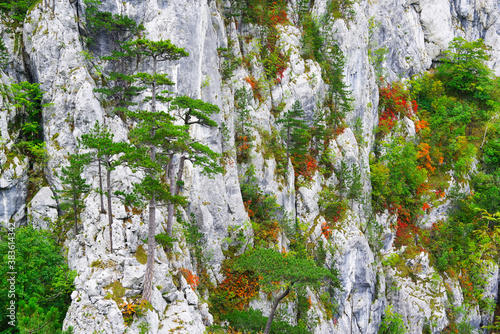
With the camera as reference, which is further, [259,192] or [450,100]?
[450,100]

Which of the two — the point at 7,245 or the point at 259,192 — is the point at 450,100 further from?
the point at 7,245

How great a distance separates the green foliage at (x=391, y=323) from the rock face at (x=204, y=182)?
1.93 feet

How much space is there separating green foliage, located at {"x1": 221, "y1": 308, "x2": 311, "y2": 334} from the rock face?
200 centimetres

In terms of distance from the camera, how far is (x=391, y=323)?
27.5 m

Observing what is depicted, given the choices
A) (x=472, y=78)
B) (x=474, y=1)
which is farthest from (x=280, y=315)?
(x=474, y=1)

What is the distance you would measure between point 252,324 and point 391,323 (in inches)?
722

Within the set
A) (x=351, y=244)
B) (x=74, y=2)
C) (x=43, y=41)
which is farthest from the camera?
(x=351, y=244)

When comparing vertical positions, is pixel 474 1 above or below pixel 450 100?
above

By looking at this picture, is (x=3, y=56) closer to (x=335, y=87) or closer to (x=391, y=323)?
(x=335, y=87)

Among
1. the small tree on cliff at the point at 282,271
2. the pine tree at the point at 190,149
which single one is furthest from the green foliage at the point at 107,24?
the small tree on cliff at the point at 282,271

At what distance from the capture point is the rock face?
1383cm

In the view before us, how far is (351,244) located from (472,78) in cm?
3365

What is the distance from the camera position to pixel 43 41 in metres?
19.7

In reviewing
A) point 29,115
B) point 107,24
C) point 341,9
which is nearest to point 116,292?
point 29,115
